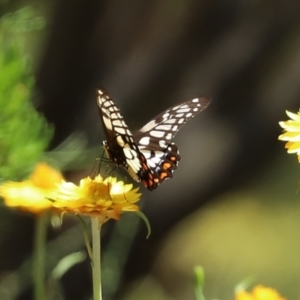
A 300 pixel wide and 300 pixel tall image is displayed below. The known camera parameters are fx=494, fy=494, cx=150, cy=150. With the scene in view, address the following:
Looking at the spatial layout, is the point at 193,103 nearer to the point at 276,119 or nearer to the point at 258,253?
the point at 276,119

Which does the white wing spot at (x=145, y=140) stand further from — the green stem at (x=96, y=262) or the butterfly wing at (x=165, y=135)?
the green stem at (x=96, y=262)

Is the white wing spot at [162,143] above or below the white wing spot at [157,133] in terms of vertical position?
below

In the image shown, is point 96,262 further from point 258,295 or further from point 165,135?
point 165,135

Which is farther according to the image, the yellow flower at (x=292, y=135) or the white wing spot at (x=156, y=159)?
the white wing spot at (x=156, y=159)

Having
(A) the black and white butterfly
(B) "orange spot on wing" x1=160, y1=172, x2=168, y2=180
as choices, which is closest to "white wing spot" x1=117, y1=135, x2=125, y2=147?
(A) the black and white butterfly

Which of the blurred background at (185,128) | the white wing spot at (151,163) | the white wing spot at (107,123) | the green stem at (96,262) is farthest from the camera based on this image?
the blurred background at (185,128)

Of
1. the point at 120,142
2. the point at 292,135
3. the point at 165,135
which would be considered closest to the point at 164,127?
the point at 165,135

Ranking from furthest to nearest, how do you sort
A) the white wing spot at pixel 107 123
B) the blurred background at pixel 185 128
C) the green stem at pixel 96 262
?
the blurred background at pixel 185 128, the white wing spot at pixel 107 123, the green stem at pixel 96 262

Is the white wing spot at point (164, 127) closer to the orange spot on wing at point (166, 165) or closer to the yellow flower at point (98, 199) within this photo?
the orange spot on wing at point (166, 165)

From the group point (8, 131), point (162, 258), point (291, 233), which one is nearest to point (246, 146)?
point (291, 233)

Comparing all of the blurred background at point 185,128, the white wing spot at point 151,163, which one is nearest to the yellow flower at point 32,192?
the white wing spot at point 151,163
